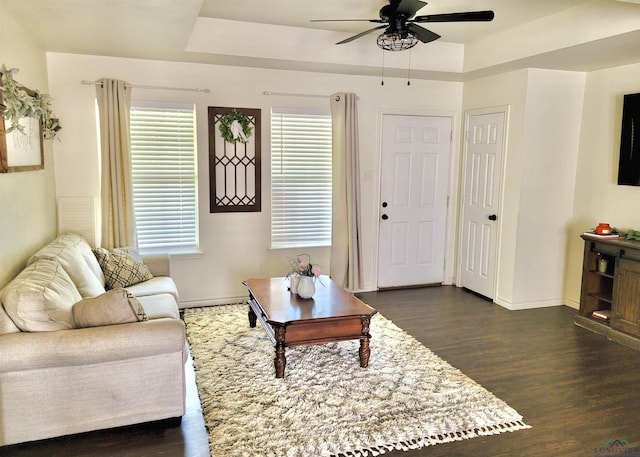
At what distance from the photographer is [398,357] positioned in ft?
12.3

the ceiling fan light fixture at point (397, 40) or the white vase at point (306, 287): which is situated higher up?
the ceiling fan light fixture at point (397, 40)

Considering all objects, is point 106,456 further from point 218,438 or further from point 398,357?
point 398,357

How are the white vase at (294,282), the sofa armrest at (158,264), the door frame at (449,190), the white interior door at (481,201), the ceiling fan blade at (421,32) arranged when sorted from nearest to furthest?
the ceiling fan blade at (421,32), the white vase at (294,282), the sofa armrest at (158,264), the white interior door at (481,201), the door frame at (449,190)

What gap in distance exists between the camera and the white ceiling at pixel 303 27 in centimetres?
312

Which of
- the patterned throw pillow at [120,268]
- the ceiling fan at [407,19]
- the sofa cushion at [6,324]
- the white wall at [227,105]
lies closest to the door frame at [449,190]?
the white wall at [227,105]

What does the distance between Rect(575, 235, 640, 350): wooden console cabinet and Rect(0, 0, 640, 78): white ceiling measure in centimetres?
171

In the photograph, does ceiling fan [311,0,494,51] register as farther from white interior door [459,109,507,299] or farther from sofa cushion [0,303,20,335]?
sofa cushion [0,303,20,335]

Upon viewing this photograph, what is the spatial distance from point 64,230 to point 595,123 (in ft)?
17.8

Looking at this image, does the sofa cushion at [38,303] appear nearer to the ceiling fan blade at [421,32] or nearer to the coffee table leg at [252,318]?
the coffee table leg at [252,318]

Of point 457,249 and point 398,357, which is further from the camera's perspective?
point 457,249

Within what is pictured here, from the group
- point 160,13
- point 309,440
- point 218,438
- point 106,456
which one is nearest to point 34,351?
point 106,456

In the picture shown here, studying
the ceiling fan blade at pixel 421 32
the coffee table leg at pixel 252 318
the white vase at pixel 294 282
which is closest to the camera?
the ceiling fan blade at pixel 421 32

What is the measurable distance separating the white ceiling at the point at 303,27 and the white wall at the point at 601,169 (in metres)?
0.26

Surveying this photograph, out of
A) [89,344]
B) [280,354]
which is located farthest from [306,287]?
[89,344]
